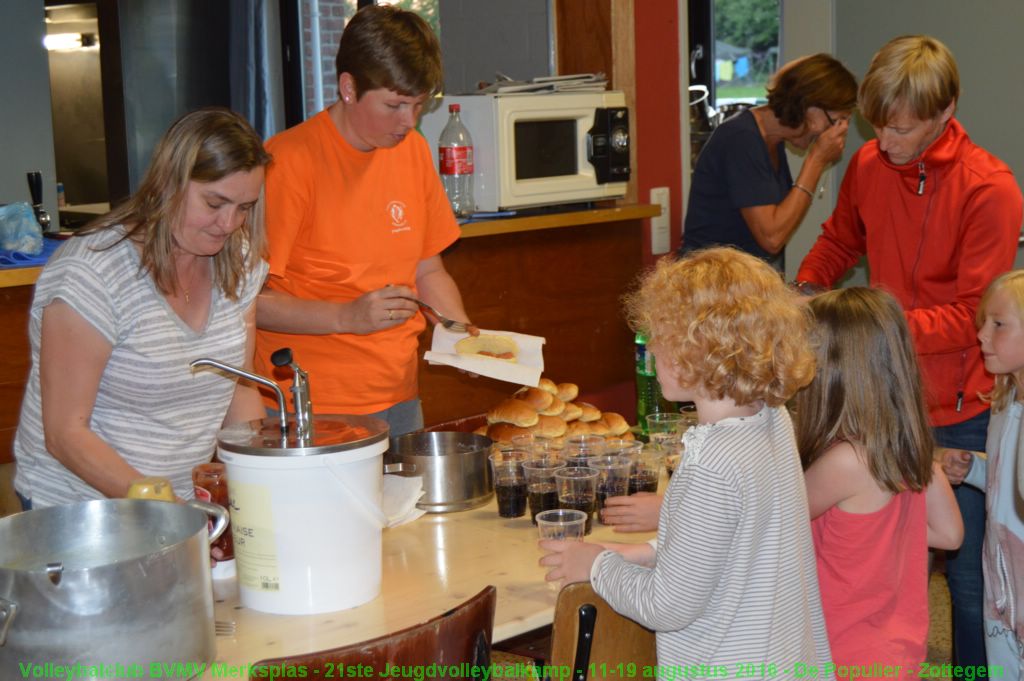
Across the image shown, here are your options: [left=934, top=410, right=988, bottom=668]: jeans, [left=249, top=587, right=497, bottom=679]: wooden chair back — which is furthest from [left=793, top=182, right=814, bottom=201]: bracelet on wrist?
[left=249, top=587, right=497, bottom=679]: wooden chair back

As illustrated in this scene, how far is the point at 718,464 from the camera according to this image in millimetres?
1536

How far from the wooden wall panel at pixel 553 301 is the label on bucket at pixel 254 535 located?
1.70 m

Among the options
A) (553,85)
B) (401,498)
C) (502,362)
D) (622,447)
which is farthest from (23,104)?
(622,447)

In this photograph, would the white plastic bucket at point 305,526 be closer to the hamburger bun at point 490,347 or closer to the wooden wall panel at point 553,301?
the hamburger bun at point 490,347

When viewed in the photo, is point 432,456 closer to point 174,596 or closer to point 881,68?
point 174,596

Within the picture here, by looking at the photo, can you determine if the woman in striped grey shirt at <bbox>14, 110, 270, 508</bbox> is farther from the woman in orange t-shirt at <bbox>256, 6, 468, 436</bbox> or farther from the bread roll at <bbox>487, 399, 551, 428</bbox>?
the bread roll at <bbox>487, 399, 551, 428</bbox>

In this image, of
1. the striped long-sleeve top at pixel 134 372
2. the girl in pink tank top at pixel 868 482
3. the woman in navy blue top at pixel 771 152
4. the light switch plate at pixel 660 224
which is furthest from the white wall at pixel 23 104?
the girl in pink tank top at pixel 868 482

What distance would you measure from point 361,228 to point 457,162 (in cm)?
91

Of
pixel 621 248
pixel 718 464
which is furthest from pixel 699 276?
pixel 621 248

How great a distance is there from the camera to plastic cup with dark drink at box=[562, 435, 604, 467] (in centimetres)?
214

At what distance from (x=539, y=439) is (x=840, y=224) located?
1.24 metres

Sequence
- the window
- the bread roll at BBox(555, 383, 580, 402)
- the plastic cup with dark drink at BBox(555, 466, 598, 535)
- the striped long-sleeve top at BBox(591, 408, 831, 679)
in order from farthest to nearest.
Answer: the window < the bread roll at BBox(555, 383, 580, 402) < the plastic cup with dark drink at BBox(555, 466, 598, 535) < the striped long-sleeve top at BBox(591, 408, 831, 679)

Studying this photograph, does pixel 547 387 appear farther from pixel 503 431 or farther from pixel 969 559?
pixel 969 559

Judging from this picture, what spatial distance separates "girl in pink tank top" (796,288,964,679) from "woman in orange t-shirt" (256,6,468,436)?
35.9 inches
